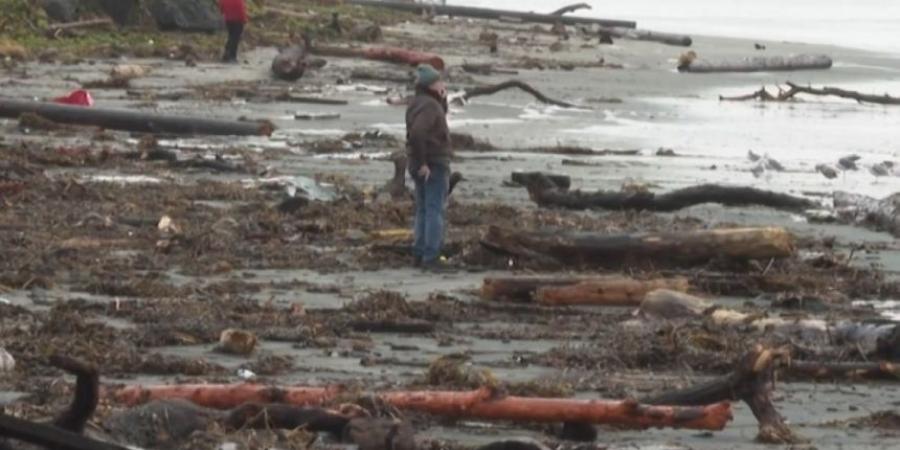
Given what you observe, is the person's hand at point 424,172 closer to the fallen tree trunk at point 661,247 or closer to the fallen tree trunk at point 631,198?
the fallen tree trunk at point 661,247

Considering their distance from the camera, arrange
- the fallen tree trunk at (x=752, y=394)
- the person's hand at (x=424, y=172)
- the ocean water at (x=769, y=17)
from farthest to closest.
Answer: the ocean water at (x=769, y=17)
the person's hand at (x=424, y=172)
the fallen tree trunk at (x=752, y=394)

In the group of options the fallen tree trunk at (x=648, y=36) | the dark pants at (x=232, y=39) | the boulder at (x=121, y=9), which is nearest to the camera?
the dark pants at (x=232, y=39)

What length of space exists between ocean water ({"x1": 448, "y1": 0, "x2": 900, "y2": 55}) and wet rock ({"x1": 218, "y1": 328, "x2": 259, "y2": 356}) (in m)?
41.1

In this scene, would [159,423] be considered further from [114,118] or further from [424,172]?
[114,118]

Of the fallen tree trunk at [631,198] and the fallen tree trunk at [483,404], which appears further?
the fallen tree trunk at [631,198]

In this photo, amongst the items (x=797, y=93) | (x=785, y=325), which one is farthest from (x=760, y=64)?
(x=785, y=325)

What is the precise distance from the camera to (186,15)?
42000 millimetres

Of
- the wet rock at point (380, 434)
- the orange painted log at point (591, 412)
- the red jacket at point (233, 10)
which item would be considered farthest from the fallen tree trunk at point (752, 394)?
the red jacket at point (233, 10)

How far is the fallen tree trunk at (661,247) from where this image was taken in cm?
1472

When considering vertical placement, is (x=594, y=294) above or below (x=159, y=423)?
below

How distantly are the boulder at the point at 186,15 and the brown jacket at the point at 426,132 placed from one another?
26316mm

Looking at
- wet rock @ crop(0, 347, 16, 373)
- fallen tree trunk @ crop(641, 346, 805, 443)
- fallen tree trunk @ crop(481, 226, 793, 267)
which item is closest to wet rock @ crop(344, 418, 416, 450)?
fallen tree trunk @ crop(641, 346, 805, 443)

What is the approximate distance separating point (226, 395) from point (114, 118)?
14.7 metres

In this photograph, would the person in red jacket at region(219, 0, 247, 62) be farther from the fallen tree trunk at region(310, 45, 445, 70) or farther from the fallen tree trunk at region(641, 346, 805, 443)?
the fallen tree trunk at region(641, 346, 805, 443)
